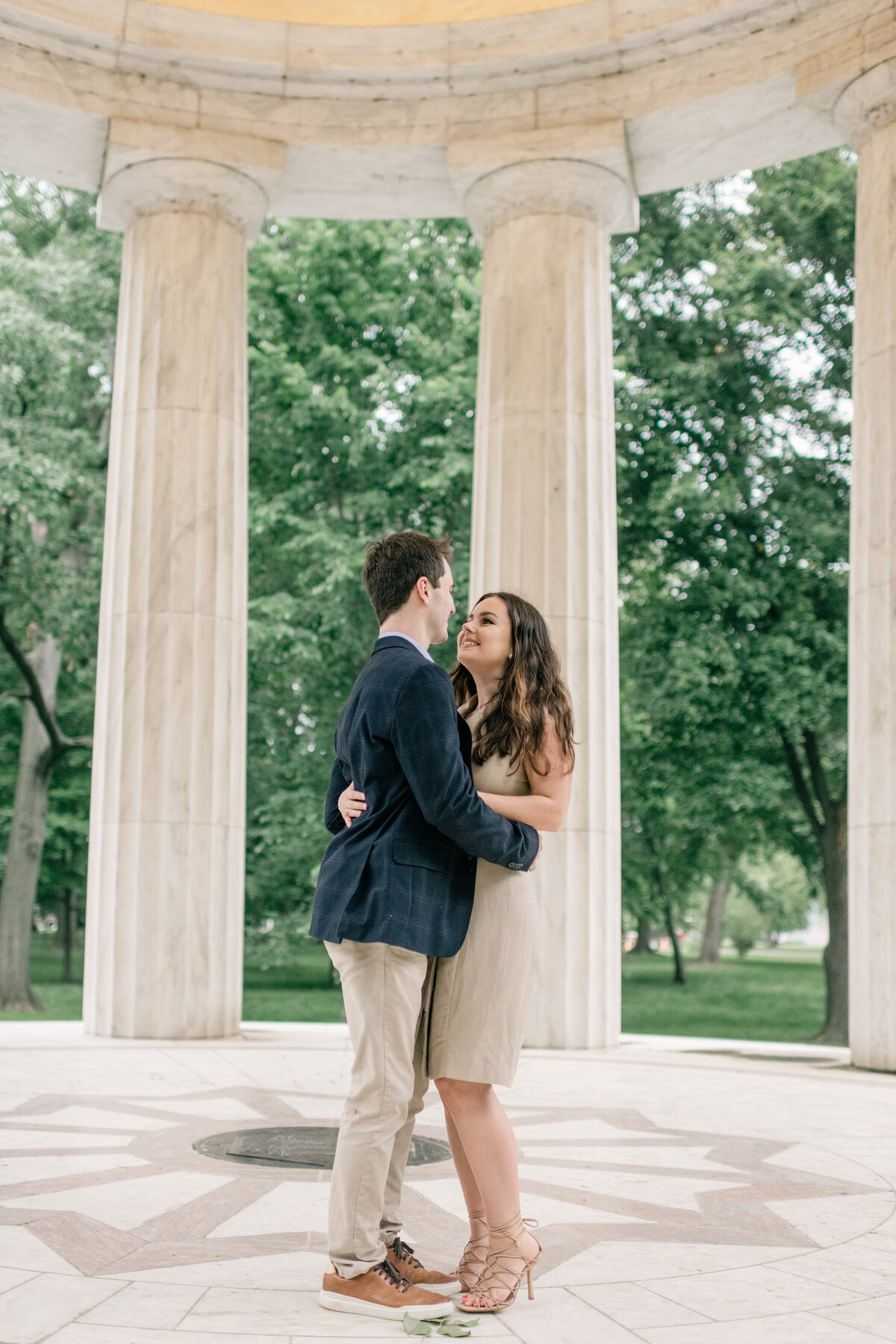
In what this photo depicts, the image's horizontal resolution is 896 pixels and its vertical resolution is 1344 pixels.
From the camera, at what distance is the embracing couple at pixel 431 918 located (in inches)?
→ 251

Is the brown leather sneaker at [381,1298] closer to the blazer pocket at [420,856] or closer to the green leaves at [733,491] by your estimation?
the blazer pocket at [420,856]

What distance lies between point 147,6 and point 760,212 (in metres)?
21.9

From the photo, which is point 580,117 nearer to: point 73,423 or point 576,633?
point 576,633

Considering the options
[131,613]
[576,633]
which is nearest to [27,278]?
[131,613]

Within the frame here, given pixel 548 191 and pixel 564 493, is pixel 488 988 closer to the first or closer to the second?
pixel 564 493

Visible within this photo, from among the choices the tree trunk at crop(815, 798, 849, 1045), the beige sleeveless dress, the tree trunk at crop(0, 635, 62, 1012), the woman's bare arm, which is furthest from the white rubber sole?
the tree trunk at crop(0, 635, 62, 1012)

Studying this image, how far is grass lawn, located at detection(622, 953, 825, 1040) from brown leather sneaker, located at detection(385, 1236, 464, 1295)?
2621 centimetres

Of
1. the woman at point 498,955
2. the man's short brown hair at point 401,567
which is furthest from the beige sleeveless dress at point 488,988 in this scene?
the man's short brown hair at point 401,567

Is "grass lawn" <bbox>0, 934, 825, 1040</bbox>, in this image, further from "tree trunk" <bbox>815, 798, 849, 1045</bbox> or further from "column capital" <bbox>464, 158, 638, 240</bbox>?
"column capital" <bbox>464, 158, 638, 240</bbox>

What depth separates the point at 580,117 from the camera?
2008cm

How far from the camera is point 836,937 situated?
33219 mm

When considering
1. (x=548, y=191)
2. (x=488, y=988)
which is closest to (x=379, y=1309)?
(x=488, y=988)

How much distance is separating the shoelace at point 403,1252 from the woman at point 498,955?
233mm

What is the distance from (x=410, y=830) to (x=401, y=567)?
57.0 inches
